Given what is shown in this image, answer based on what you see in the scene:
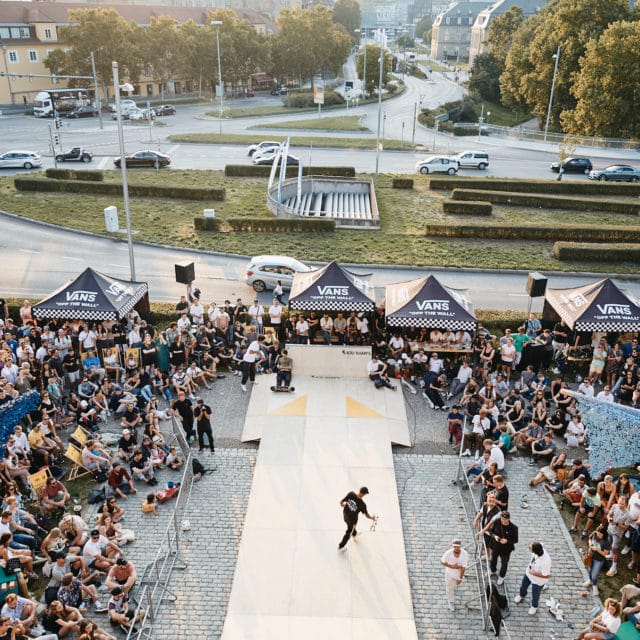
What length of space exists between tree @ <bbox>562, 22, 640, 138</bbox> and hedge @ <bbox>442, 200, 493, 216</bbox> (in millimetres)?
26555

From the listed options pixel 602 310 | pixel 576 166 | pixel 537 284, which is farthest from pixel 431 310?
pixel 576 166

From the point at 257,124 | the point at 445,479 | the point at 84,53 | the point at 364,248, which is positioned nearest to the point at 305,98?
the point at 257,124

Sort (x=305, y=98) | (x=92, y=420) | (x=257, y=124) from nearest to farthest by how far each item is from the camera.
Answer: (x=92, y=420), (x=257, y=124), (x=305, y=98)

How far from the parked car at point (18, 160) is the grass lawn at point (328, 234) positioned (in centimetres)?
438

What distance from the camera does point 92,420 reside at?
56.6 ft

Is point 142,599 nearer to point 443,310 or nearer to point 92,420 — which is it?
point 92,420

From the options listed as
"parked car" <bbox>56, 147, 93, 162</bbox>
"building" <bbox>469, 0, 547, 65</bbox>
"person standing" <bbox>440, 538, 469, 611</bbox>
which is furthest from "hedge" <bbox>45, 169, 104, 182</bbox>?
"building" <bbox>469, 0, 547, 65</bbox>

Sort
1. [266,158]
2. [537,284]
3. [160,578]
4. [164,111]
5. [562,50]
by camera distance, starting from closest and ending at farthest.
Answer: [160,578] → [537,284] → [266,158] → [562,50] → [164,111]

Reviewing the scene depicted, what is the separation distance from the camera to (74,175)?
139 ft

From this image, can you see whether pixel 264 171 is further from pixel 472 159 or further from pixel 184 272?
pixel 184 272

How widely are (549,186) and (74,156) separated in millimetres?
34074

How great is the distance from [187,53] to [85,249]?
63567 mm

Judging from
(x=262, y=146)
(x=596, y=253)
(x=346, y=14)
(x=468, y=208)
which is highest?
(x=346, y=14)

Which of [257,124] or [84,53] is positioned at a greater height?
[84,53]
